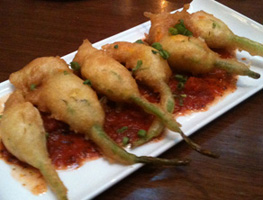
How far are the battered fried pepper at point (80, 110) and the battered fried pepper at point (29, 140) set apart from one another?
0.13 m

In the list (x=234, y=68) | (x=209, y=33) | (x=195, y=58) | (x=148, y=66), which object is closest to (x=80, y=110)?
(x=148, y=66)

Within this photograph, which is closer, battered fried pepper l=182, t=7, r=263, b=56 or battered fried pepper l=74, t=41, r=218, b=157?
battered fried pepper l=74, t=41, r=218, b=157

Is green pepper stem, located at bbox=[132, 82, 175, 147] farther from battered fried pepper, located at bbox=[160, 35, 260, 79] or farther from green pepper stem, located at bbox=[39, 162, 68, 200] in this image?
green pepper stem, located at bbox=[39, 162, 68, 200]

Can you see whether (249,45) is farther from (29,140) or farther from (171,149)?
(29,140)

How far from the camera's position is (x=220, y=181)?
4.71ft

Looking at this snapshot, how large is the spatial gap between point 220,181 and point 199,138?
29cm

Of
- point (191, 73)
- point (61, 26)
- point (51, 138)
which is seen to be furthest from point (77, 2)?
point (51, 138)

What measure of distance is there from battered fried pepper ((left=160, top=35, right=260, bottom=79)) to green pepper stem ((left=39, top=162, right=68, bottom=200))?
1054 millimetres

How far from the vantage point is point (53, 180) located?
1.29m

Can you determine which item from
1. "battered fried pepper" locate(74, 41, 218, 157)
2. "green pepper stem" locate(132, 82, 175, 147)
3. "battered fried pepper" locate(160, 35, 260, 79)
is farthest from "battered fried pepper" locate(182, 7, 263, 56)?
"battered fried pepper" locate(74, 41, 218, 157)

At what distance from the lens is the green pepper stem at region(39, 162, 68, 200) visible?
126 cm

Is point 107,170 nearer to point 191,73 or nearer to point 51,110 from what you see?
point 51,110

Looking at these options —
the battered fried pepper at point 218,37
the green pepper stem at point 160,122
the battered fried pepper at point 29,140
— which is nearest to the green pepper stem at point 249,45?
the battered fried pepper at point 218,37

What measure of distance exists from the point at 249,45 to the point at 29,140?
65.2 inches
